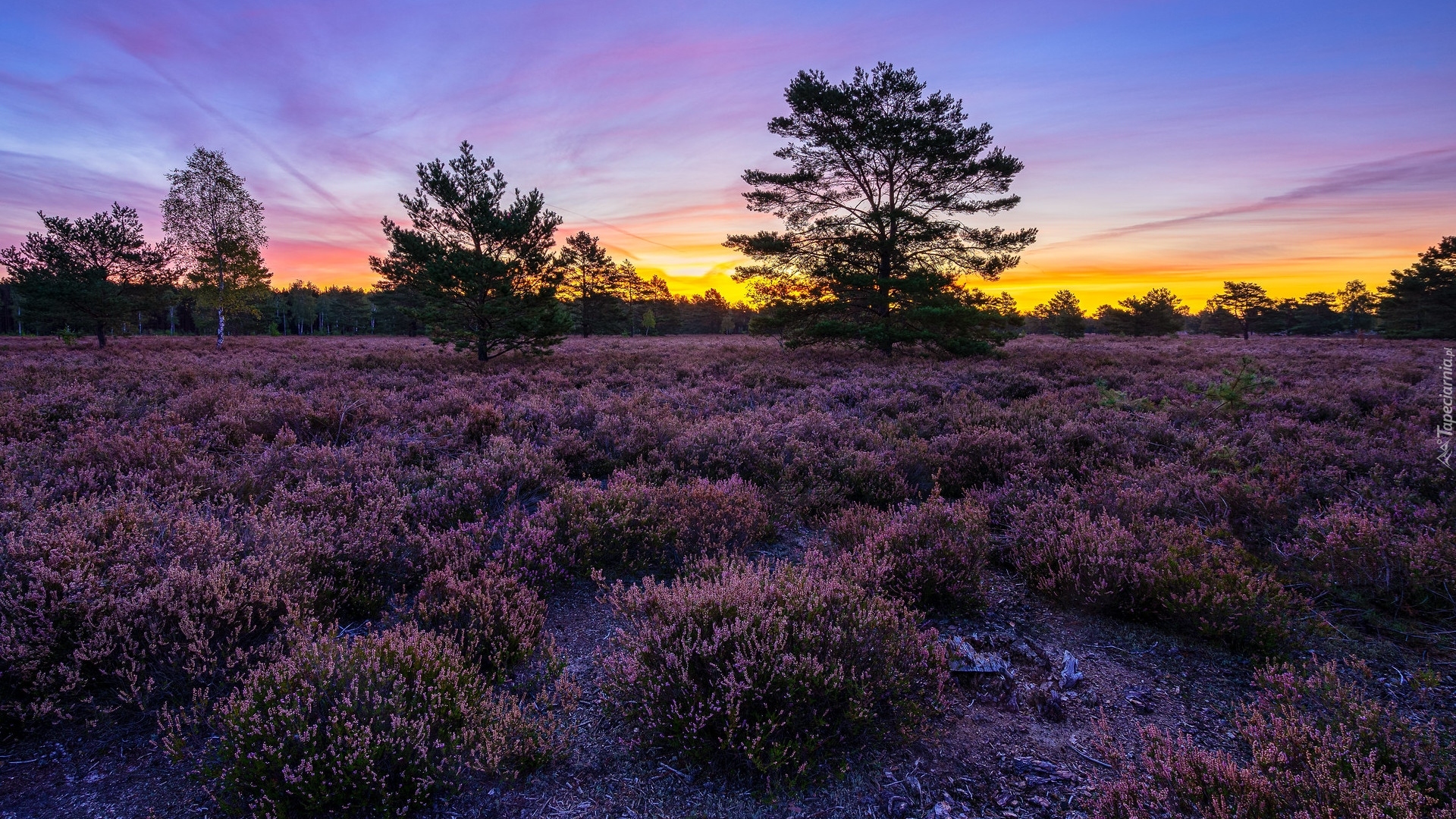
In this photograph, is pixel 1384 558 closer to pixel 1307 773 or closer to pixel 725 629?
pixel 1307 773

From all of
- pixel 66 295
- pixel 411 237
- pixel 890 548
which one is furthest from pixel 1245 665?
pixel 66 295

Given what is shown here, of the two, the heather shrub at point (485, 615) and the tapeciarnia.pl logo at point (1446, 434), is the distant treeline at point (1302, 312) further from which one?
the heather shrub at point (485, 615)

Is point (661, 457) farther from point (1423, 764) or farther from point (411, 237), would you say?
point (411, 237)

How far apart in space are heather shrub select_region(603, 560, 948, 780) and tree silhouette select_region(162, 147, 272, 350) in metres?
36.7

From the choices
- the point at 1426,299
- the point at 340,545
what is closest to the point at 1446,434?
the point at 340,545

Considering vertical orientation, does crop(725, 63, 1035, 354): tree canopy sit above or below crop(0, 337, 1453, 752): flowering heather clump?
above

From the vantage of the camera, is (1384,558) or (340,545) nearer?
(1384,558)

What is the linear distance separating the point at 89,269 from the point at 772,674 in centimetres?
4004

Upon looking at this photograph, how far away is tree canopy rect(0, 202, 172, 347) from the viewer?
2498cm

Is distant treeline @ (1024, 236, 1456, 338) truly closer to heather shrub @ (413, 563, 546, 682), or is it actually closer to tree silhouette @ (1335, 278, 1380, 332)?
tree silhouette @ (1335, 278, 1380, 332)

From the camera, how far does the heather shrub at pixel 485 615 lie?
308 cm

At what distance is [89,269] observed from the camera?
1021 inches

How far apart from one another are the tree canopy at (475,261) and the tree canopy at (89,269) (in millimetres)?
17887

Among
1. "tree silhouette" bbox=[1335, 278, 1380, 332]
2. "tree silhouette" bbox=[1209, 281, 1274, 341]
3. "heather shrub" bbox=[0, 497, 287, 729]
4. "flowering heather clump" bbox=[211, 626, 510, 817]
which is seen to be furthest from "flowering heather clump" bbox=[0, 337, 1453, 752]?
"tree silhouette" bbox=[1335, 278, 1380, 332]
